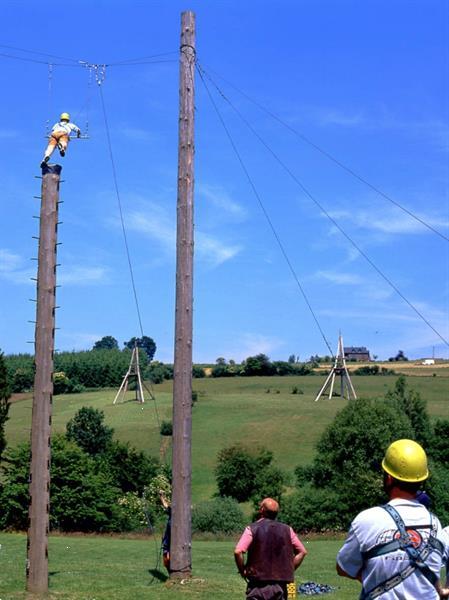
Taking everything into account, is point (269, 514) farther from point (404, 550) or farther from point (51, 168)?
point (51, 168)

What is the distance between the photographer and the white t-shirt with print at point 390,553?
4.79m

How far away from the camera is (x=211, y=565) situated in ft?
68.8

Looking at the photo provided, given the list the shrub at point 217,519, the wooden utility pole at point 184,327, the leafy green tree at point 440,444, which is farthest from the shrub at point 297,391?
the wooden utility pole at point 184,327

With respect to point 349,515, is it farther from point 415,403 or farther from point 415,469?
point 415,469

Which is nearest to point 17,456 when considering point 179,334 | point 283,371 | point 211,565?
point 211,565

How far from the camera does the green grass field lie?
1354 cm

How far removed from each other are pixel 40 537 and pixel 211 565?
8.56 metres

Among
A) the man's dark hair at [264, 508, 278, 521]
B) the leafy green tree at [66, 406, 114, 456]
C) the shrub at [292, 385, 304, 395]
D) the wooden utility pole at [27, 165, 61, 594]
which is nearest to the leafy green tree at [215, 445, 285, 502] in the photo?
the leafy green tree at [66, 406, 114, 456]

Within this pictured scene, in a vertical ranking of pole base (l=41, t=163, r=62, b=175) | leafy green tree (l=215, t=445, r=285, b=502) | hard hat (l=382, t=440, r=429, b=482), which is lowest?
leafy green tree (l=215, t=445, r=285, b=502)

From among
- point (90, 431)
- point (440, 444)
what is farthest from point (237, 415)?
point (440, 444)

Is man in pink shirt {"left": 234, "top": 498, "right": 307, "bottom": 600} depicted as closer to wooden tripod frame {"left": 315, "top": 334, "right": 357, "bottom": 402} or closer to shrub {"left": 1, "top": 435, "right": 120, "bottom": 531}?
shrub {"left": 1, "top": 435, "right": 120, "bottom": 531}

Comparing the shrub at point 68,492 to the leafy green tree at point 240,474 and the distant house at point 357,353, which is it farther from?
the distant house at point 357,353

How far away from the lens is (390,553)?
479cm

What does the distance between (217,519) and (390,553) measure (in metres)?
43.9
